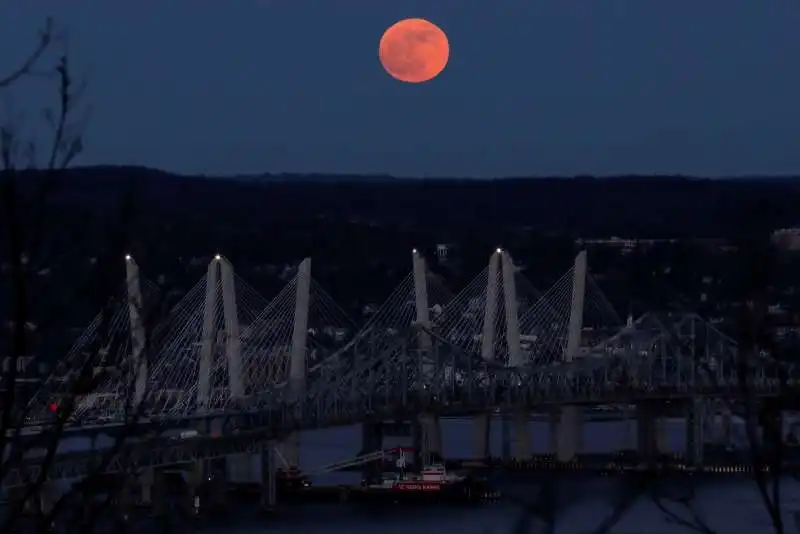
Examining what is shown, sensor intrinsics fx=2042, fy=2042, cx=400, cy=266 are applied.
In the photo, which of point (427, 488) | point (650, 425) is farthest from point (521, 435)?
point (427, 488)

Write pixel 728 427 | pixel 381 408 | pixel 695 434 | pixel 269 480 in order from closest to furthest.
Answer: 1. pixel 728 427
2. pixel 269 480
3. pixel 381 408
4. pixel 695 434

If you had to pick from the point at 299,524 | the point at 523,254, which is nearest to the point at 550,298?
the point at 523,254

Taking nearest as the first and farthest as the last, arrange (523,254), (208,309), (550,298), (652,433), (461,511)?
1. (461,511)
2. (208,309)
3. (652,433)
4. (550,298)
5. (523,254)

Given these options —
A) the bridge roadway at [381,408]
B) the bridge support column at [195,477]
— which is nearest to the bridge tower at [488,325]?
the bridge roadway at [381,408]

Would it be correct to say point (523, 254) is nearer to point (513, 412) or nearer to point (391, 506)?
point (513, 412)

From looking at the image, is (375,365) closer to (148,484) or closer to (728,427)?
(148,484)

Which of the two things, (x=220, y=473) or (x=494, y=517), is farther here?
(x=220, y=473)

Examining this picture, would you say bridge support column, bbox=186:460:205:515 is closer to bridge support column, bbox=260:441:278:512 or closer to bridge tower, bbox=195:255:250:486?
bridge tower, bbox=195:255:250:486

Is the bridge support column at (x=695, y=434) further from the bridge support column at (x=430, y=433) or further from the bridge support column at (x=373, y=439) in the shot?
the bridge support column at (x=373, y=439)
